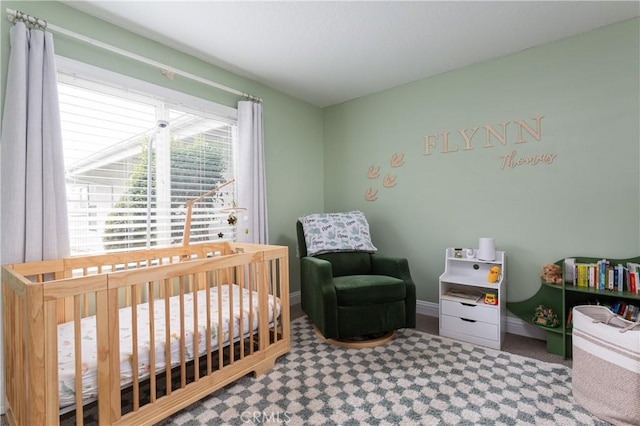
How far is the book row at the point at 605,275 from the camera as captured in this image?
2039 millimetres

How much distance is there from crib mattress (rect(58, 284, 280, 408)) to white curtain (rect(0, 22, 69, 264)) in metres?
0.52

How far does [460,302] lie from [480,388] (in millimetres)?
770

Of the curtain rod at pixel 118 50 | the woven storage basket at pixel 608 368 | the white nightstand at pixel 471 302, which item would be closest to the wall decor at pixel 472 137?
the white nightstand at pixel 471 302

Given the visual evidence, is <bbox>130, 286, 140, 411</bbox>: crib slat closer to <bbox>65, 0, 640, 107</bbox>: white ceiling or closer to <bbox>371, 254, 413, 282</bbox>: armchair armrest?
<bbox>65, 0, 640, 107</bbox>: white ceiling

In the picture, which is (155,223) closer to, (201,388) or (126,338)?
(126,338)

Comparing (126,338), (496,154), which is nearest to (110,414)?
(126,338)

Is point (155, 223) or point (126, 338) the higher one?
point (155, 223)

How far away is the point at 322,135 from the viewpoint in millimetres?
3861

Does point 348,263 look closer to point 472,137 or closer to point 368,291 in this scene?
point 368,291

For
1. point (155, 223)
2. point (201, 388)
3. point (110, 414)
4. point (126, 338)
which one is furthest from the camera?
point (155, 223)

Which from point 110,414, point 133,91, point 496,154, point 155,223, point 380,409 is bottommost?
point 380,409

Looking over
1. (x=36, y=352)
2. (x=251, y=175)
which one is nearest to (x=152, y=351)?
(x=36, y=352)

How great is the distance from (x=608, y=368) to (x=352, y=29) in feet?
8.11

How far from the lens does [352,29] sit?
2.20 metres
